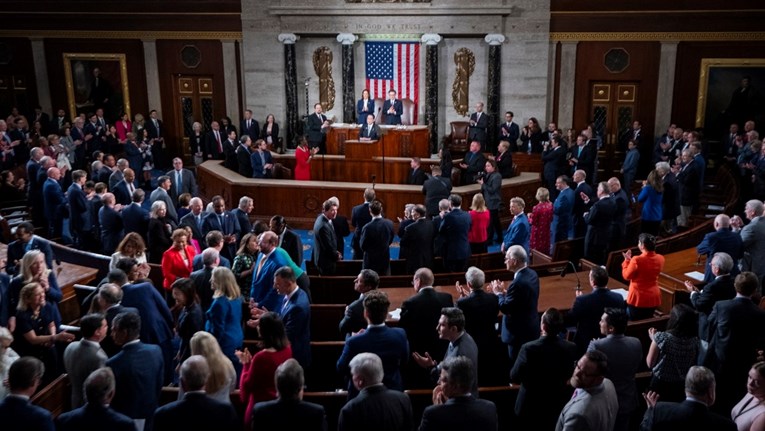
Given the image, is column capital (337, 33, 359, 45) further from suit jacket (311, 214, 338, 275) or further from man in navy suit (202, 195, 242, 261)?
suit jacket (311, 214, 338, 275)

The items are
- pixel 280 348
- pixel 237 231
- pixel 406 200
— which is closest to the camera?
pixel 280 348

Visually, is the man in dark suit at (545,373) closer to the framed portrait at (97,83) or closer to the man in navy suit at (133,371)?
the man in navy suit at (133,371)

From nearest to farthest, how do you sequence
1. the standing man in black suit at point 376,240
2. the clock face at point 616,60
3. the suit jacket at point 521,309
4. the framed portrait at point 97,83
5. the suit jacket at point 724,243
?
the suit jacket at point 521,309 < the suit jacket at point 724,243 < the standing man in black suit at point 376,240 < the clock face at point 616,60 < the framed portrait at point 97,83

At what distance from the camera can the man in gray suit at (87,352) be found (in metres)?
5.17

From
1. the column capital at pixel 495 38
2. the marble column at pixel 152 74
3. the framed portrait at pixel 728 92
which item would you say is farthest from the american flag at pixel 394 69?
the framed portrait at pixel 728 92

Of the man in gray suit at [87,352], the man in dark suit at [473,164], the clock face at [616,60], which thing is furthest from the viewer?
the clock face at [616,60]

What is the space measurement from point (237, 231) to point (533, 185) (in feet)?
22.2

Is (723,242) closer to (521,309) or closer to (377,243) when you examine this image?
(521,309)

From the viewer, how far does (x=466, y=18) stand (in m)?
17.3

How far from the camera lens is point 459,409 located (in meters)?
4.26

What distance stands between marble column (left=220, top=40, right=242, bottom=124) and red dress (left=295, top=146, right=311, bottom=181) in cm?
470

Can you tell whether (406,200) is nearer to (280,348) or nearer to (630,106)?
(630,106)

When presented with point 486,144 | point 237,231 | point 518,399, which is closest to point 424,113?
point 486,144

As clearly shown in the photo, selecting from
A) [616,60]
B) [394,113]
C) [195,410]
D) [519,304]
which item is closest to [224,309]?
[195,410]
